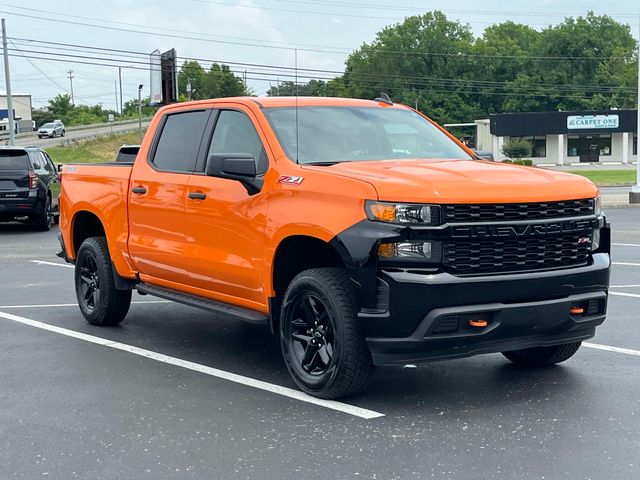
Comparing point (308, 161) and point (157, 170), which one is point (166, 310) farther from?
point (308, 161)

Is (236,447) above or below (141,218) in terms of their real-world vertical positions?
below

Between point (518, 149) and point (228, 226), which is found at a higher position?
point (518, 149)

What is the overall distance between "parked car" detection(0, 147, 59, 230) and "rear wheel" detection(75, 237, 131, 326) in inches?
426

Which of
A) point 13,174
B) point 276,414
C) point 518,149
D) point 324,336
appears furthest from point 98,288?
point 518,149

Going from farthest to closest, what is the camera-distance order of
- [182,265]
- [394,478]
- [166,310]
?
[166,310], [182,265], [394,478]

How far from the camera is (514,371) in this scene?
6.52 m

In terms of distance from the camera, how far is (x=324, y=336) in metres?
5.74

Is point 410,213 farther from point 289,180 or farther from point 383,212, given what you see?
point 289,180

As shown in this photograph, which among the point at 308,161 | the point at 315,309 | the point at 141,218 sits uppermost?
the point at 308,161

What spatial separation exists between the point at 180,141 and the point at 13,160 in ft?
42.9

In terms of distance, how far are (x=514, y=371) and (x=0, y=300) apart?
6035 millimetres

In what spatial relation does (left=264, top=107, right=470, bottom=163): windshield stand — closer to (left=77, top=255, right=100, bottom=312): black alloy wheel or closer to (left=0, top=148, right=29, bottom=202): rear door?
(left=77, top=255, right=100, bottom=312): black alloy wheel

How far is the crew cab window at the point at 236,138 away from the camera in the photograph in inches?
253

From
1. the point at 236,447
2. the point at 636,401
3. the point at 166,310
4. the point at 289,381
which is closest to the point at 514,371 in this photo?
the point at 636,401
